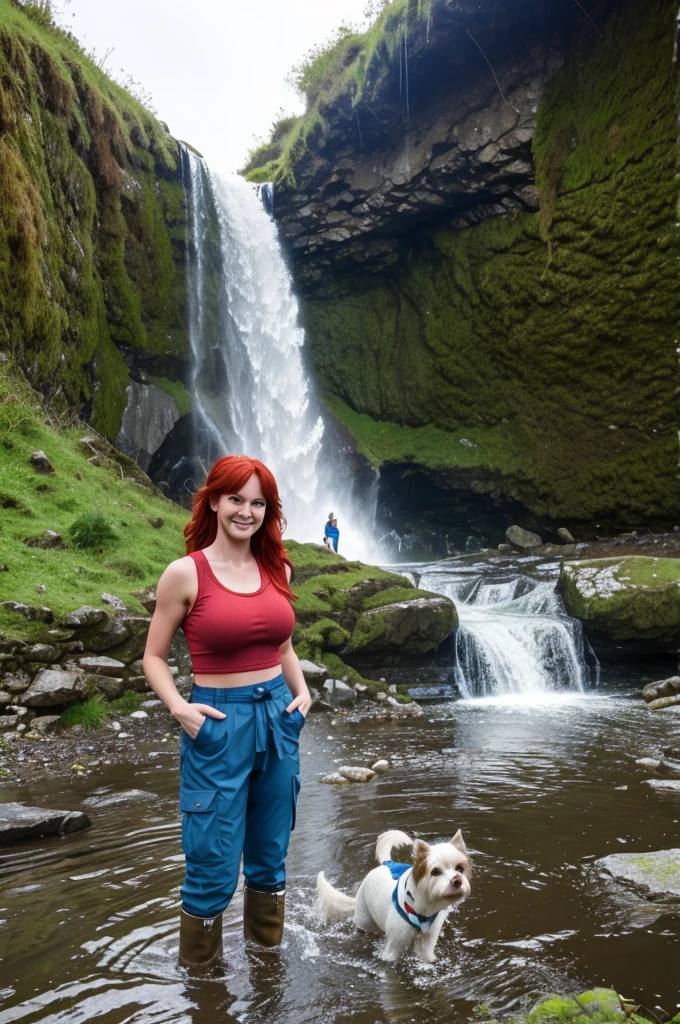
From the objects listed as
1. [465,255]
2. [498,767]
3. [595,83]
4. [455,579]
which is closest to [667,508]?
[455,579]

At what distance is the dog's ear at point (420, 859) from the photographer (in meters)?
2.67

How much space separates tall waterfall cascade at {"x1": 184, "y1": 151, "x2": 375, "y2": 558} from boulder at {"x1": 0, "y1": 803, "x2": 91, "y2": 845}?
15.1 m

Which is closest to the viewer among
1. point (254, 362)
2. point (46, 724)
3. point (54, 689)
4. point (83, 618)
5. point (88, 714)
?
point (46, 724)

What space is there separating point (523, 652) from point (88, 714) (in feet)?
24.0

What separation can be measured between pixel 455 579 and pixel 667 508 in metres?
7.75

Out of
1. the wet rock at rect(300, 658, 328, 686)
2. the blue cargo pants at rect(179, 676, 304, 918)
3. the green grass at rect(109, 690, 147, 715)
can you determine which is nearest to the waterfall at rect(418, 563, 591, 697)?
the wet rock at rect(300, 658, 328, 686)

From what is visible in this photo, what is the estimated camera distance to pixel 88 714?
7.18 metres

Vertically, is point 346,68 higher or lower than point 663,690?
higher

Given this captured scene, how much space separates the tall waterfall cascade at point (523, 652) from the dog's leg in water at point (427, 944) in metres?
8.54

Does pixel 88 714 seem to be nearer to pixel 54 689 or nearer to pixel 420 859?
pixel 54 689

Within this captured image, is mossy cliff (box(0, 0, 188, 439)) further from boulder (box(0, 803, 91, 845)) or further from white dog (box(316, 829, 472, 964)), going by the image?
white dog (box(316, 829, 472, 964))

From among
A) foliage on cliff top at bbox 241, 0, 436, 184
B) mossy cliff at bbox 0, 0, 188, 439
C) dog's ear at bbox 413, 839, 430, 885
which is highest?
foliage on cliff top at bbox 241, 0, 436, 184

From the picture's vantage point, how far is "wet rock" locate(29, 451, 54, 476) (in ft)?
33.4

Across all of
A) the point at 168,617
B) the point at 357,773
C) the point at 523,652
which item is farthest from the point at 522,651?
the point at 168,617
